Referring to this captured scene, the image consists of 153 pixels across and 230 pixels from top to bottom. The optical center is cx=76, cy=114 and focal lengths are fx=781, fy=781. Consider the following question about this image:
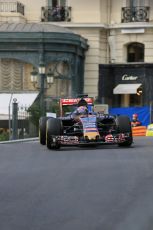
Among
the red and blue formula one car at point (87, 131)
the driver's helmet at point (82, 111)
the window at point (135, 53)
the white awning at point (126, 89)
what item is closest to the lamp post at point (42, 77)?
the white awning at point (126, 89)

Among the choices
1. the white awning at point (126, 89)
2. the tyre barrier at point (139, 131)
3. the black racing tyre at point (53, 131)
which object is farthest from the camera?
the white awning at point (126, 89)

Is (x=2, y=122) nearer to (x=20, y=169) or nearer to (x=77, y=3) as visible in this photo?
(x=77, y=3)

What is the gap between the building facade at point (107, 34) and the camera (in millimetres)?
42125

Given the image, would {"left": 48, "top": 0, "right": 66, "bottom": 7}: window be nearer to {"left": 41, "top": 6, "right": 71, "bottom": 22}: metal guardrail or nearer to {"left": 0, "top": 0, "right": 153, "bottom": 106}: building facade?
{"left": 0, "top": 0, "right": 153, "bottom": 106}: building facade

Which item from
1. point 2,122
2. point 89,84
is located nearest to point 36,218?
point 2,122

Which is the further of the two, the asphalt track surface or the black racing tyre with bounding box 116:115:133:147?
the black racing tyre with bounding box 116:115:133:147

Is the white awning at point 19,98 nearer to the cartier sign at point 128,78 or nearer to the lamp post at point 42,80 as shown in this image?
the lamp post at point 42,80

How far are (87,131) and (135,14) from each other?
22851 millimetres

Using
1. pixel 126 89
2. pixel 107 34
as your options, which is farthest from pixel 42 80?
pixel 107 34

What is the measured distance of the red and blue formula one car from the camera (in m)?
20.5

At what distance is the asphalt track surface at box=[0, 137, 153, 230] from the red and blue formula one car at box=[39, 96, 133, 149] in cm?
356

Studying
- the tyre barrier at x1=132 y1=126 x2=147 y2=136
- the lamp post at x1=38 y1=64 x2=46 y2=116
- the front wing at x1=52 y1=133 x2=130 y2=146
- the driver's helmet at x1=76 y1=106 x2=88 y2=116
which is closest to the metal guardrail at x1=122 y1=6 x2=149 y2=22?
the lamp post at x1=38 y1=64 x2=46 y2=116

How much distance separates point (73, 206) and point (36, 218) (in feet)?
2.89

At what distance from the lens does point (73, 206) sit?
383 inches
